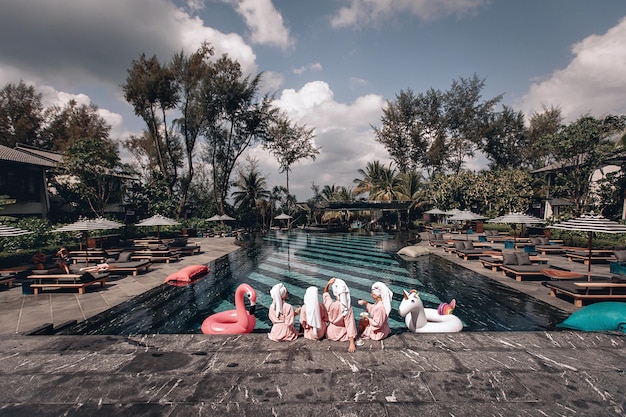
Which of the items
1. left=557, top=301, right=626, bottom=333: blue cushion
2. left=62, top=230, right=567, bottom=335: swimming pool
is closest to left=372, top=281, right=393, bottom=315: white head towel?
left=62, top=230, right=567, bottom=335: swimming pool

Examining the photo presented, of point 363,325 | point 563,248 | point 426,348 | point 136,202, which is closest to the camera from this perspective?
point 426,348

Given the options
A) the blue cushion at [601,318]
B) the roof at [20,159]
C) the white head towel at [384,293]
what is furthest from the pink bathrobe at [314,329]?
the roof at [20,159]

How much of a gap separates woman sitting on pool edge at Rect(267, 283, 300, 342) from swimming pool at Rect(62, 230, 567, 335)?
168 centimetres

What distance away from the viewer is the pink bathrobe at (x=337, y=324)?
505 centimetres

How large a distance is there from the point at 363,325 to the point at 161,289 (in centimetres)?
773

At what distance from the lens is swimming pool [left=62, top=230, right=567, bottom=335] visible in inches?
273

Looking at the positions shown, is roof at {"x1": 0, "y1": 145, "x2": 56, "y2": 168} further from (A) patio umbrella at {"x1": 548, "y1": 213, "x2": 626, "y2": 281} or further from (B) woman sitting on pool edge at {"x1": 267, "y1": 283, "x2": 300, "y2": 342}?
(A) patio umbrella at {"x1": 548, "y1": 213, "x2": 626, "y2": 281}

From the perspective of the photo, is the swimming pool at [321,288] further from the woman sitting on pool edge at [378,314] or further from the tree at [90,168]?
the tree at [90,168]

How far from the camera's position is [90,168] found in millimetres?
22359

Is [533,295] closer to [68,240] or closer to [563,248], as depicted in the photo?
[563,248]

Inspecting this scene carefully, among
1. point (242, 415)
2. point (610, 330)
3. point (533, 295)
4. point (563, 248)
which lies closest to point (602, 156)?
point (563, 248)

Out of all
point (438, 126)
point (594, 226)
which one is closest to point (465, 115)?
point (438, 126)

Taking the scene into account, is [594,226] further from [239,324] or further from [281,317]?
[239,324]

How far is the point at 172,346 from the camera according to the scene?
5121mm
